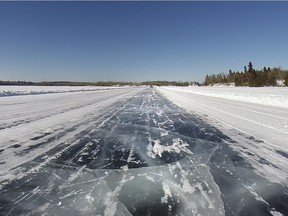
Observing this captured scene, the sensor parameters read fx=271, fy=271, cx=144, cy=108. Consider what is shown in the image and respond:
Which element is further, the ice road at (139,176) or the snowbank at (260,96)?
the snowbank at (260,96)

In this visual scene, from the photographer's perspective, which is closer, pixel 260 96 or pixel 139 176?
pixel 139 176

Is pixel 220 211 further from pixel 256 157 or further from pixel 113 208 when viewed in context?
pixel 256 157

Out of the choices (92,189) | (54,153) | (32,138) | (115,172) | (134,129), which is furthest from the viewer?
(134,129)

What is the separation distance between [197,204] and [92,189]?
1.44 m

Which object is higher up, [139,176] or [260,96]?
[139,176]

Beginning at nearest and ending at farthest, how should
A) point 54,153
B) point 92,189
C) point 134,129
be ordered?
point 92,189
point 54,153
point 134,129

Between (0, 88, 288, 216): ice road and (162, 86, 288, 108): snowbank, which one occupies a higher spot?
(0, 88, 288, 216): ice road

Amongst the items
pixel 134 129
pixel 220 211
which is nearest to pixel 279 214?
pixel 220 211

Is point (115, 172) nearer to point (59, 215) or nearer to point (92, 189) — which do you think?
point (92, 189)

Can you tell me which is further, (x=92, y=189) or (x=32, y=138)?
(x=32, y=138)

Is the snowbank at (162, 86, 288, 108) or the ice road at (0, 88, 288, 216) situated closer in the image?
the ice road at (0, 88, 288, 216)

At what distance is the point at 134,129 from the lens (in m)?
8.96

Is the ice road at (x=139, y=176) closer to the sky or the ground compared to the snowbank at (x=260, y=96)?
closer to the sky

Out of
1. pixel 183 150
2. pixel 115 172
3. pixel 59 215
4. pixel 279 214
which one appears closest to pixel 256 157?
pixel 183 150
